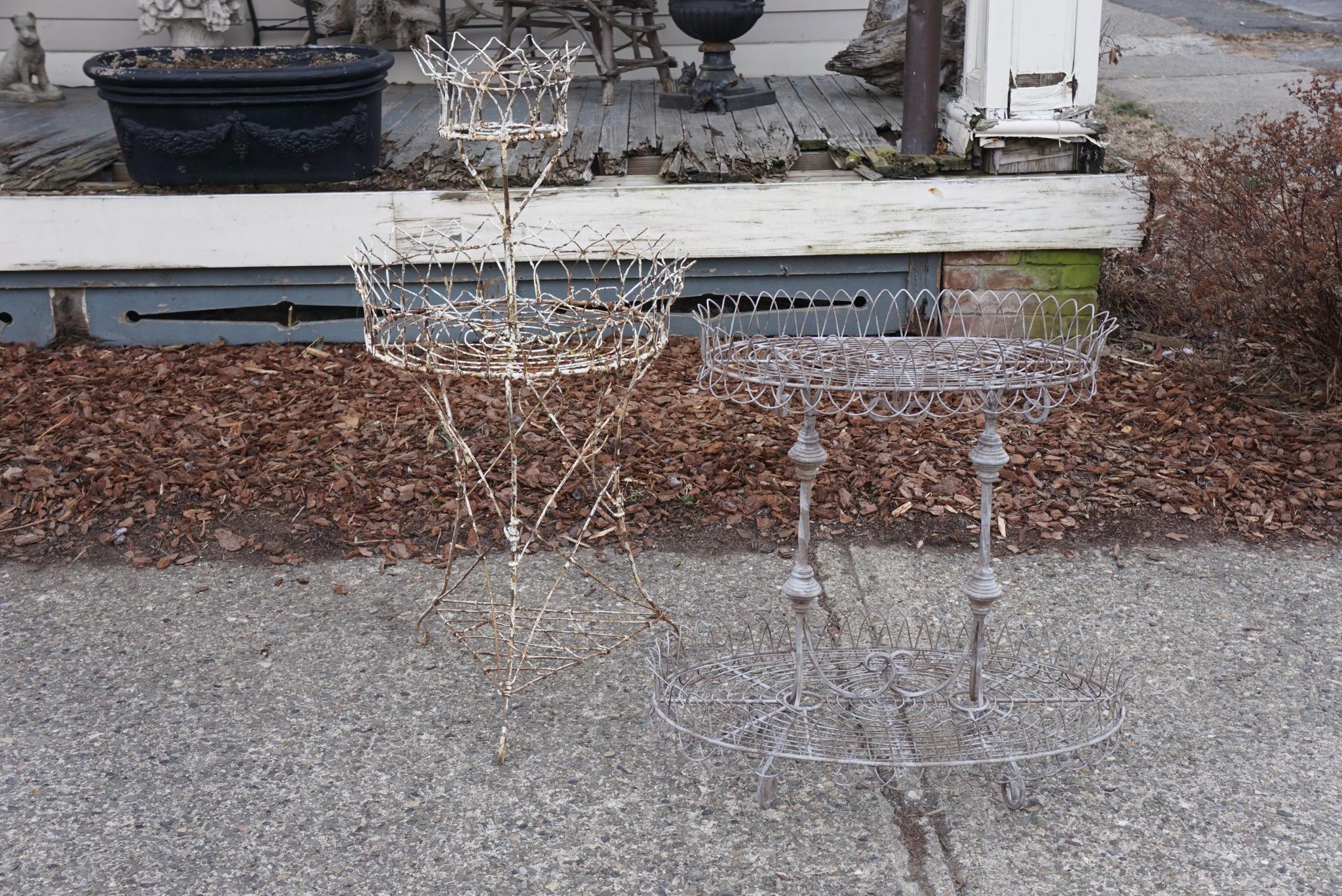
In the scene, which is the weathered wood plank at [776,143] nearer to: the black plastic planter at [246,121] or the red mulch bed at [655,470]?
the red mulch bed at [655,470]

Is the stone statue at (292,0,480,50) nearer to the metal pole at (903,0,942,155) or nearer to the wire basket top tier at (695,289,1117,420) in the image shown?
the metal pole at (903,0,942,155)

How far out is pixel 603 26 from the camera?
20.6 feet

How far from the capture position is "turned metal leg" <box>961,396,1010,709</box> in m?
2.57

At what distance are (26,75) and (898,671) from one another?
6.08 meters

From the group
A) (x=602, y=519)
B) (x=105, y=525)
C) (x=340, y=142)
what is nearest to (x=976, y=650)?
(x=602, y=519)

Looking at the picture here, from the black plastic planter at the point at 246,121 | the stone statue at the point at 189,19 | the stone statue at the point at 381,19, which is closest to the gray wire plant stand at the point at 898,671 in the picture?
the black plastic planter at the point at 246,121

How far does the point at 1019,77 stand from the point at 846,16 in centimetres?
260

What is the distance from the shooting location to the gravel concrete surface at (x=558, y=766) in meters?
2.42

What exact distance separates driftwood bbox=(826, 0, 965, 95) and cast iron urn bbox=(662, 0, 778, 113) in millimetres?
429

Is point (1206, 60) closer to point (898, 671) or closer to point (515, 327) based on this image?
point (898, 671)

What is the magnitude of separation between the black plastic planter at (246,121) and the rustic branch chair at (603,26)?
147 cm

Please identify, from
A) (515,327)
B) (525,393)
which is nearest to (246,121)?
(525,393)

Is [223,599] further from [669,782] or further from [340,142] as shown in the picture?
[340,142]

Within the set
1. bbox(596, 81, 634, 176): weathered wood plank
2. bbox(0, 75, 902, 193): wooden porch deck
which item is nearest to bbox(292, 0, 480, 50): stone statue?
bbox(0, 75, 902, 193): wooden porch deck
